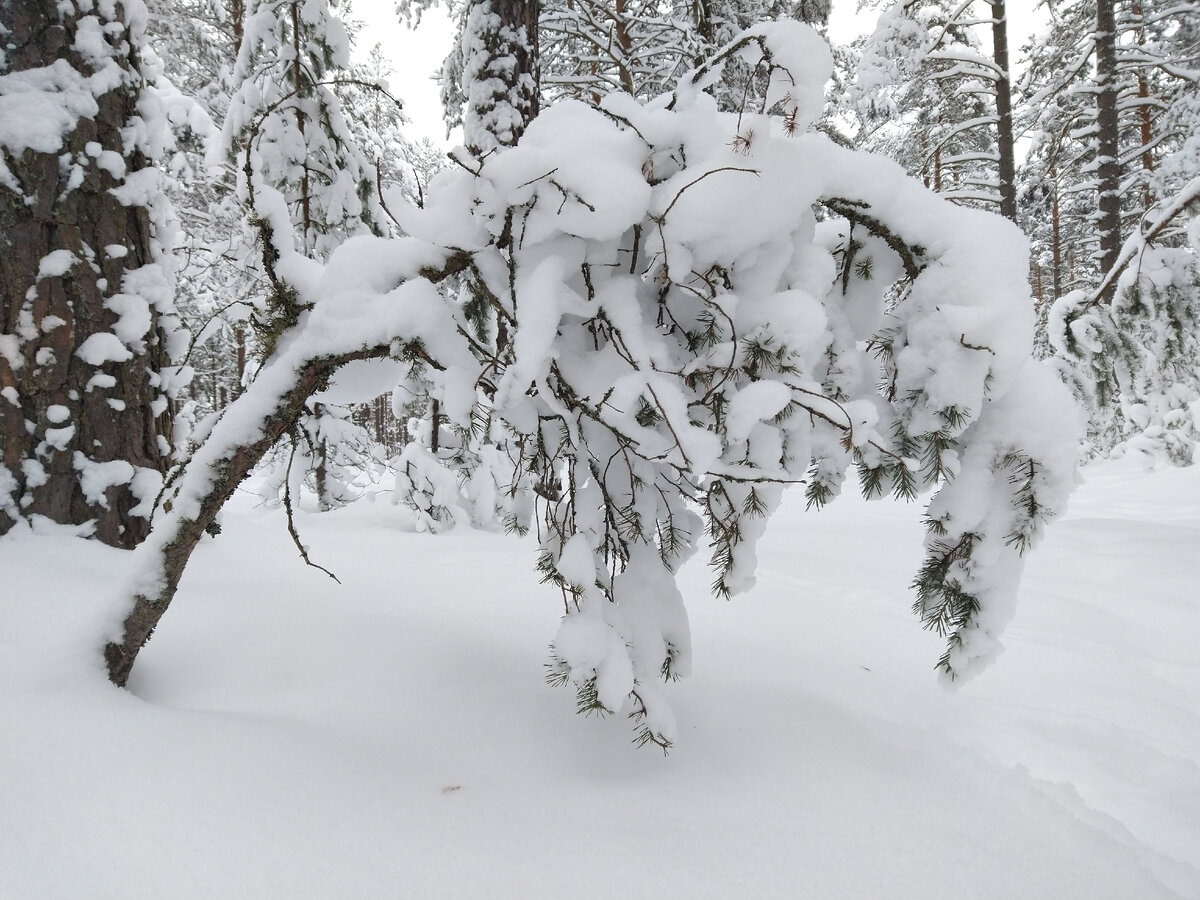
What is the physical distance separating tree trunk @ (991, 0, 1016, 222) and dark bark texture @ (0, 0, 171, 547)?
9.68 m

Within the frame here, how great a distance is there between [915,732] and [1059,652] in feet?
5.70

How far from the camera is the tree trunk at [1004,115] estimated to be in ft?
28.1

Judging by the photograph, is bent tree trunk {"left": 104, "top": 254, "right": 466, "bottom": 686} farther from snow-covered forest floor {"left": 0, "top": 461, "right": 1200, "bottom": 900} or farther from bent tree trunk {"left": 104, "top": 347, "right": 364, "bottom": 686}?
snow-covered forest floor {"left": 0, "top": 461, "right": 1200, "bottom": 900}

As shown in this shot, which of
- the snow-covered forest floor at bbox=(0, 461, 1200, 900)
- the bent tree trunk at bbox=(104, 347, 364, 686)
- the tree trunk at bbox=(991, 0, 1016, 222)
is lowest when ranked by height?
the snow-covered forest floor at bbox=(0, 461, 1200, 900)

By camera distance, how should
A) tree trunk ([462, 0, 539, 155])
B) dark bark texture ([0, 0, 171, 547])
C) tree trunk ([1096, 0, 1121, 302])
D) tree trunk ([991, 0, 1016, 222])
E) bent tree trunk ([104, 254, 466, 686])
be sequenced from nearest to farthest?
bent tree trunk ([104, 254, 466, 686]), dark bark texture ([0, 0, 171, 547]), tree trunk ([462, 0, 539, 155]), tree trunk ([1096, 0, 1121, 302]), tree trunk ([991, 0, 1016, 222])

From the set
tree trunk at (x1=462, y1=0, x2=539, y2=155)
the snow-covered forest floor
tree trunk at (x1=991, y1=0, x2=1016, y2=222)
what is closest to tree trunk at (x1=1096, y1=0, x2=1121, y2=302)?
tree trunk at (x1=991, y1=0, x2=1016, y2=222)

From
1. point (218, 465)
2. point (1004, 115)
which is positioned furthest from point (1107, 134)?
point (218, 465)

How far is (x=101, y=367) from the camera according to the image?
2.55 meters

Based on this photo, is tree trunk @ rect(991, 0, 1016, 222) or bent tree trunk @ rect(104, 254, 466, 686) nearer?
bent tree trunk @ rect(104, 254, 466, 686)

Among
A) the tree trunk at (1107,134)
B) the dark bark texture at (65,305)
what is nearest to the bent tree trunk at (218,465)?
the dark bark texture at (65,305)

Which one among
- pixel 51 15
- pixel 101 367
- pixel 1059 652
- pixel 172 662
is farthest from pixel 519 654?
pixel 51 15

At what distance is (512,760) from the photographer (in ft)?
5.73

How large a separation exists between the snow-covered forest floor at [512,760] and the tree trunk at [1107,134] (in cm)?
764

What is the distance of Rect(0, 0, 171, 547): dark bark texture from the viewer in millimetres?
2361
